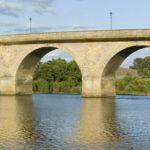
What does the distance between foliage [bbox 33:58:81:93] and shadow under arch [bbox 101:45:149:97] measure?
583 inches

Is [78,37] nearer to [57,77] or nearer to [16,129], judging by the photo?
[57,77]

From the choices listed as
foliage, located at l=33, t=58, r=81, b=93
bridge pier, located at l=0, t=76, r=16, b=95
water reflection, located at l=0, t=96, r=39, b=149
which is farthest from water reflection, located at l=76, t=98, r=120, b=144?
foliage, located at l=33, t=58, r=81, b=93

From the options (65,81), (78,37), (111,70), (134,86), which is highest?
(78,37)

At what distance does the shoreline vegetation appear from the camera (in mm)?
63719

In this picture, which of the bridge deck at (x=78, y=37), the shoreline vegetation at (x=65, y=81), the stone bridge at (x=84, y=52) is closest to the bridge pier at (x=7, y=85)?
the stone bridge at (x=84, y=52)

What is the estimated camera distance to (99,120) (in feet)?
90.9

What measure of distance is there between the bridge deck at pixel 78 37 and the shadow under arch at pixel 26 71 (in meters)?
2.28

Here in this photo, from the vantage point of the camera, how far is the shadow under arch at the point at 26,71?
5477cm

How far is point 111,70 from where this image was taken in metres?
50.3

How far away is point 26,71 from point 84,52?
10231mm

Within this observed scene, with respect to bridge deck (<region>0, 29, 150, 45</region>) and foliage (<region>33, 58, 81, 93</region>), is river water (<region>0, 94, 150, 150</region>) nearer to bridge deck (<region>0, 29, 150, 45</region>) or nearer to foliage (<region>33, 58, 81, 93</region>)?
bridge deck (<region>0, 29, 150, 45</region>)

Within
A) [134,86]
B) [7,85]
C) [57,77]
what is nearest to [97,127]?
A: [7,85]

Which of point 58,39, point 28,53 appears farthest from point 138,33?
point 28,53

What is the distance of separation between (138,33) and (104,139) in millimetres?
25500
